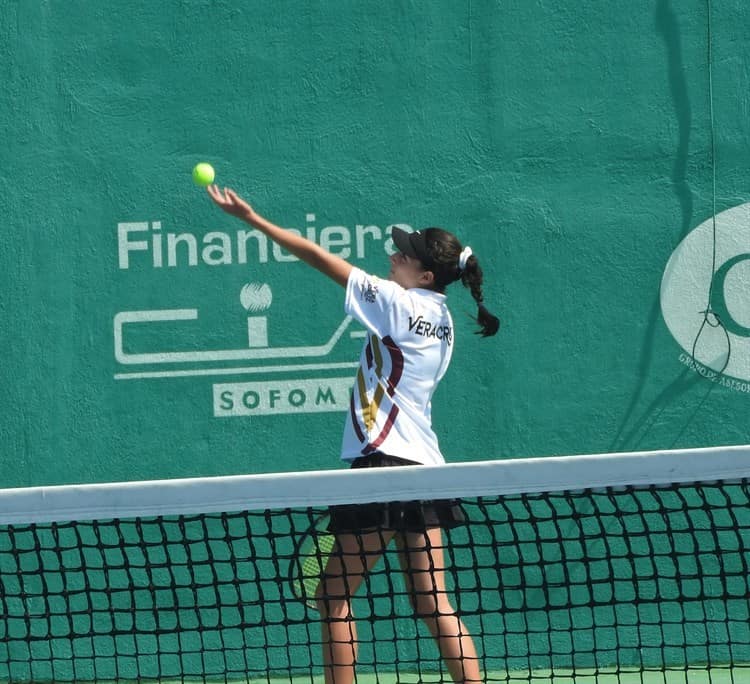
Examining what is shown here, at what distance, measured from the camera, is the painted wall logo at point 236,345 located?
4.62m

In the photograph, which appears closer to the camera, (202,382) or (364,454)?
(364,454)

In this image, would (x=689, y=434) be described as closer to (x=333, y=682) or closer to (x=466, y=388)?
(x=466, y=388)

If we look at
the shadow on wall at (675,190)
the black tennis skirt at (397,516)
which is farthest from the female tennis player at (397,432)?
the shadow on wall at (675,190)

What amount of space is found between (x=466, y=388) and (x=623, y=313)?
642 millimetres

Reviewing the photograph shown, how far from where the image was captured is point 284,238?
116 inches

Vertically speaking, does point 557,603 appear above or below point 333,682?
below

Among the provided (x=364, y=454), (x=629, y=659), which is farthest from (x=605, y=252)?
(x=364, y=454)

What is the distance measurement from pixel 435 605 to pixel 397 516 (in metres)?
0.25

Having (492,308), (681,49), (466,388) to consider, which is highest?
(681,49)

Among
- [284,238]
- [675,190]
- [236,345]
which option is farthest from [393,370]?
[675,190]

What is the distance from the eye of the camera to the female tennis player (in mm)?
3027

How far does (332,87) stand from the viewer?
4664 mm

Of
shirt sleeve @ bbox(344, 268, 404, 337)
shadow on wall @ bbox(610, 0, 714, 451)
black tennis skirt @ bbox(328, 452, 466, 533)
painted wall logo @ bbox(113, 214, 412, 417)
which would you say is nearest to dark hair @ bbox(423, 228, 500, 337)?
shirt sleeve @ bbox(344, 268, 404, 337)

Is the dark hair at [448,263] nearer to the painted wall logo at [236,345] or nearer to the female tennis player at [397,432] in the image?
the female tennis player at [397,432]
